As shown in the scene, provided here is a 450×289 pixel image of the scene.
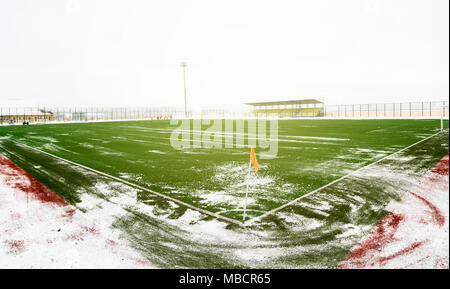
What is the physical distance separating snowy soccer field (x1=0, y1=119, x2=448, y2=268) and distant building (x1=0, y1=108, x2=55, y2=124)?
200 ft

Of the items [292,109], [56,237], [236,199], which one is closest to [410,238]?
[236,199]

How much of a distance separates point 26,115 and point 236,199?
7279cm

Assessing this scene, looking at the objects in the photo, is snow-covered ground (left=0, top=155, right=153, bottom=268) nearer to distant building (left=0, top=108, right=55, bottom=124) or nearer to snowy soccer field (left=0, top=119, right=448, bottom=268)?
snowy soccer field (left=0, top=119, right=448, bottom=268)

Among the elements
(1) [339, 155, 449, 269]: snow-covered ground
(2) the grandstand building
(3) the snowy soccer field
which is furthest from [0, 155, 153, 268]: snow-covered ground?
(2) the grandstand building

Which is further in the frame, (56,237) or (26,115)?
(26,115)

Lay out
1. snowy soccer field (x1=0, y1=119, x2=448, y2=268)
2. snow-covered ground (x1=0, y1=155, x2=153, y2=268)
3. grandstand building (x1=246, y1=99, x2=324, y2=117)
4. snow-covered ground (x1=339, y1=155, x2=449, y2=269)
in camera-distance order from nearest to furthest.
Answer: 1. snow-covered ground (x1=339, y1=155, x2=449, y2=269)
2. snow-covered ground (x1=0, y1=155, x2=153, y2=268)
3. snowy soccer field (x1=0, y1=119, x2=448, y2=268)
4. grandstand building (x1=246, y1=99, x2=324, y2=117)

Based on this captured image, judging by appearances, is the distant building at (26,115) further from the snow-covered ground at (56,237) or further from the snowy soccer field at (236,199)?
the snow-covered ground at (56,237)

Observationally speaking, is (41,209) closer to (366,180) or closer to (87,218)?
(87,218)

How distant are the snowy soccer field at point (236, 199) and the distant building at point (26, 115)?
61.0m

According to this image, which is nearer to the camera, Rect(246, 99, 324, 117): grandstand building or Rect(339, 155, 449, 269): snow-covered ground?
Rect(339, 155, 449, 269): snow-covered ground

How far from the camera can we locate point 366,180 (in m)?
7.52

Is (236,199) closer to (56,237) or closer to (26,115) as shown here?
(56,237)

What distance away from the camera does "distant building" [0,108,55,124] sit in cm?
6002

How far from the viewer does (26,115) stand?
6353cm
